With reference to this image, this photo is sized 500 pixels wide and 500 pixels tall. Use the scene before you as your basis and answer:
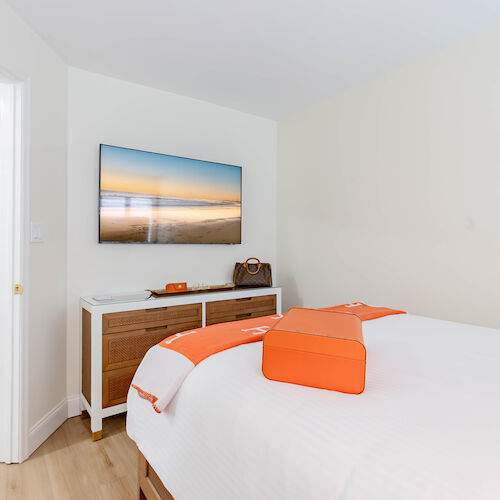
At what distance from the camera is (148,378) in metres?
1.29

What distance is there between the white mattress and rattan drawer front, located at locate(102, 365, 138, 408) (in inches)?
39.7

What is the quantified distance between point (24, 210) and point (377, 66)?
2632mm

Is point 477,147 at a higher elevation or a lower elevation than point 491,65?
lower

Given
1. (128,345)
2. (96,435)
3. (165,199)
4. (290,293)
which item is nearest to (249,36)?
(165,199)

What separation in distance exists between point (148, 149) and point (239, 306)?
155 centimetres

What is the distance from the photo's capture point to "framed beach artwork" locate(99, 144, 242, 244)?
8.59 feet

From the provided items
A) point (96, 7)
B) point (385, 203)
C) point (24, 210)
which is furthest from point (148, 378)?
point (385, 203)

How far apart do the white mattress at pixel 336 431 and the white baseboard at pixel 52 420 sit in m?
1.17

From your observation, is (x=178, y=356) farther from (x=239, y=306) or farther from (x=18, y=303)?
(x=239, y=306)

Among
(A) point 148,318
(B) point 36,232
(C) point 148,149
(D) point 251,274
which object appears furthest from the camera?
(D) point 251,274

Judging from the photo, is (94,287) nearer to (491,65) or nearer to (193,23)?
(193,23)

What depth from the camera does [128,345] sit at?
2.29m

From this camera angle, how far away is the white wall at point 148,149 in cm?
252

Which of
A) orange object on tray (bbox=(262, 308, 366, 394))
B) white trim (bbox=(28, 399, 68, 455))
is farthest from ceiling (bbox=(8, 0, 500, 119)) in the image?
white trim (bbox=(28, 399, 68, 455))
